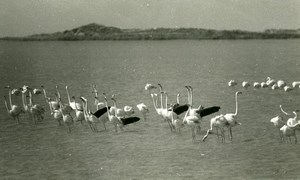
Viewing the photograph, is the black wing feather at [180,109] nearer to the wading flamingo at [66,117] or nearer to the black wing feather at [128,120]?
the black wing feather at [128,120]

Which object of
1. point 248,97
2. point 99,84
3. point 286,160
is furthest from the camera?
point 99,84

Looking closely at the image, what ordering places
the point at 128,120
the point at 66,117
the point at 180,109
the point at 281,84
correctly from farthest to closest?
the point at 281,84
the point at 180,109
the point at 128,120
the point at 66,117

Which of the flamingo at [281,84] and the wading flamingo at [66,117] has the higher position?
the wading flamingo at [66,117]

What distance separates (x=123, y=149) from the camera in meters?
10.1

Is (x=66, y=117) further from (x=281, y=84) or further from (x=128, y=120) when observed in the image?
(x=281, y=84)

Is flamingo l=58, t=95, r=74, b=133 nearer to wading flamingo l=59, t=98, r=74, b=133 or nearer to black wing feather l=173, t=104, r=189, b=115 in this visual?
wading flamingo l=59, t=98, r=74, b=133

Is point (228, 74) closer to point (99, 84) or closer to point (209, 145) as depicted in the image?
point (99, 84)

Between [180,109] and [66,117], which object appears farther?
[180,109]

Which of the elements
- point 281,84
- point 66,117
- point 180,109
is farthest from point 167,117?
point 281,84

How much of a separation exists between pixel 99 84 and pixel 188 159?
37.5 ft

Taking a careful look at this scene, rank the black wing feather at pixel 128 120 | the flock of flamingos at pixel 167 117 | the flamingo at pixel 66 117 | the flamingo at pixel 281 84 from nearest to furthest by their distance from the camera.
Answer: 1. the flock of flamingos at pixel 167 117
2. the flamingo at pixel 66 117
3. the black wing feather at pixel 128 120
4. the flamingo at pixel 281 84

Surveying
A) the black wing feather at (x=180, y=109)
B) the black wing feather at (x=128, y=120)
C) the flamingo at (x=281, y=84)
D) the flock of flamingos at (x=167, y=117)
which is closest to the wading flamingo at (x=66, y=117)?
the flock of flamingos at (x=167, y=117)

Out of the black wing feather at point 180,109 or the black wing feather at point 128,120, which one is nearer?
the black wing feather at point 128,120

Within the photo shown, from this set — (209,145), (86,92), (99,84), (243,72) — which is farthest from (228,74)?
(209,145)
